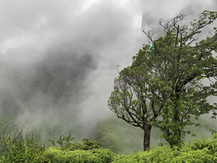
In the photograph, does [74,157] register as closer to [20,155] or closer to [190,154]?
[20,155]

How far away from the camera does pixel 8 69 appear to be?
2773 inches

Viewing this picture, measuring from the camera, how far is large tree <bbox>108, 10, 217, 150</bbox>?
5.80 metres

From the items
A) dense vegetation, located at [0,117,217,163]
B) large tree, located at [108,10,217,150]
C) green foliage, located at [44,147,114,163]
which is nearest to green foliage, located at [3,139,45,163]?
dense vegetation, located at [0,117,217,163]

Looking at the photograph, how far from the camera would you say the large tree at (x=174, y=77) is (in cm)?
580

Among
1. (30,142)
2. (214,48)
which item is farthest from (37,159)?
(214,48)

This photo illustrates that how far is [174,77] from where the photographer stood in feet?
20.9

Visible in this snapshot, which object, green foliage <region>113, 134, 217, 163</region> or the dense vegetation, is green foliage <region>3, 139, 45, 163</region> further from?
green foliage <region>113, 134, 217, 163</region>

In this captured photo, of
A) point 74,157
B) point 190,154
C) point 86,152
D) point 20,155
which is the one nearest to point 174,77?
point 86,152

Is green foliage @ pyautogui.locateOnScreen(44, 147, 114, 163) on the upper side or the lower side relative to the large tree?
lower

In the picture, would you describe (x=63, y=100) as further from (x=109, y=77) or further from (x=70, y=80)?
(x=109, y=77)

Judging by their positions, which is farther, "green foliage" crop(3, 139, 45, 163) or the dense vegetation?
"green foliage" crop(3, 139, 45, 163)

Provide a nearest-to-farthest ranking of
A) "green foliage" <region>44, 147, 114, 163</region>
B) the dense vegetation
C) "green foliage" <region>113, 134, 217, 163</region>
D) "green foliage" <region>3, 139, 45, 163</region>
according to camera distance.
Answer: "green foliage" <region>113, 134, 217, 163</region> < the dense vegetation < "green foliage" <region>3, 139, 45, 163</region> < "green foliage" <region>44, 147, 114, 163</region>

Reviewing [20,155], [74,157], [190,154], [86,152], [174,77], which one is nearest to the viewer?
[190,154]

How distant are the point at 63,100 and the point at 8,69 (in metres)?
34.5
